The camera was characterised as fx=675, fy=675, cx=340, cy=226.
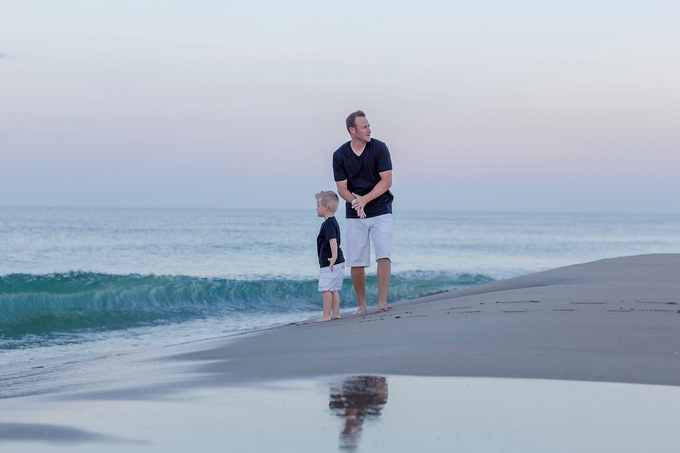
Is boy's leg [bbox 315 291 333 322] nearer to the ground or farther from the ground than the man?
nearer to the ground

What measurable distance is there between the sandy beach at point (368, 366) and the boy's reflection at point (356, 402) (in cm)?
6

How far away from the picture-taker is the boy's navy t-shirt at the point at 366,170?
6.83m

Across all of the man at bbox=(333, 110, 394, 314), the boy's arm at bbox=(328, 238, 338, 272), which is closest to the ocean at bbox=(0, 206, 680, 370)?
the boy's arm at bbox=(328, 238, 338, 272)

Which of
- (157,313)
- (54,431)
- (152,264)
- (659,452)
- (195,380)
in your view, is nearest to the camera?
(659,452)

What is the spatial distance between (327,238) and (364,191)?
61cm

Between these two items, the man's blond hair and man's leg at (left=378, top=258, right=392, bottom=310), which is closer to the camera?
the man's blond hair

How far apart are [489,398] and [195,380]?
161 cm

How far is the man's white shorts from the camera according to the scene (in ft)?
22.6

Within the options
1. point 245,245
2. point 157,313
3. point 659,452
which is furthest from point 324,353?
point 245,245

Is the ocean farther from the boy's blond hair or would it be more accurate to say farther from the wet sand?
the wet sand

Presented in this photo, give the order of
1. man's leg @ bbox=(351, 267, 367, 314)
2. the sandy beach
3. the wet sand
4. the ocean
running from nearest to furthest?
the sandy beach < the wet sand < man's leg @ bbox=(351, 267, 367, 314) < the ocean

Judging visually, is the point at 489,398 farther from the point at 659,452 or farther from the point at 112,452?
the point at 112,452

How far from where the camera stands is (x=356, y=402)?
115 inches

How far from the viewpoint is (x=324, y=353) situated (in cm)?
433
